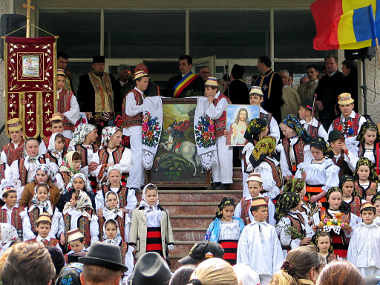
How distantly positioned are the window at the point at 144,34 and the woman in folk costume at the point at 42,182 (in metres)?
5.33

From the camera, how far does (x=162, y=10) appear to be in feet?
54.0

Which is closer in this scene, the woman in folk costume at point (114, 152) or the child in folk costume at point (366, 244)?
the child in folk costume at point (366, 244)

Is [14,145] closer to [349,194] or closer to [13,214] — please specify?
[13,214]

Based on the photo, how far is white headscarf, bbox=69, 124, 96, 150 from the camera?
12781 mm

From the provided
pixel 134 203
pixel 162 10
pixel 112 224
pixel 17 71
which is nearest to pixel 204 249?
pixel 112 224

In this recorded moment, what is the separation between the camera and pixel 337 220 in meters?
10.7

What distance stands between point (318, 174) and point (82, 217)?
134 inches

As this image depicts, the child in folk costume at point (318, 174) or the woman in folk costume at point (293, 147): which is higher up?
the woman in folk costume at point (293, 147)

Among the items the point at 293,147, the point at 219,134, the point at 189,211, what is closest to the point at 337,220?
the point at 293,147

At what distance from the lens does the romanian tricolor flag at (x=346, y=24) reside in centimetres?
1305

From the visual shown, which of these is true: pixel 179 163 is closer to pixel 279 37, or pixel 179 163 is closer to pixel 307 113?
pixel 307 113

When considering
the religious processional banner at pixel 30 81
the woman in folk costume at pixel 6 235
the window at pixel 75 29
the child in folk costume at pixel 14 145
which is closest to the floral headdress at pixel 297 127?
the religious processional banner at pixel 30 81

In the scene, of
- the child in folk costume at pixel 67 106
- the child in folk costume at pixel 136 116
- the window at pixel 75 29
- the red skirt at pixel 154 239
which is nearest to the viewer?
the red skirt at pixel 154 239

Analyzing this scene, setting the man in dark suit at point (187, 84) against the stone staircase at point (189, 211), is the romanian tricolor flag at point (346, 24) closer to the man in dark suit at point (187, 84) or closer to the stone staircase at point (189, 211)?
the man in dark suit at point (187, 84)
